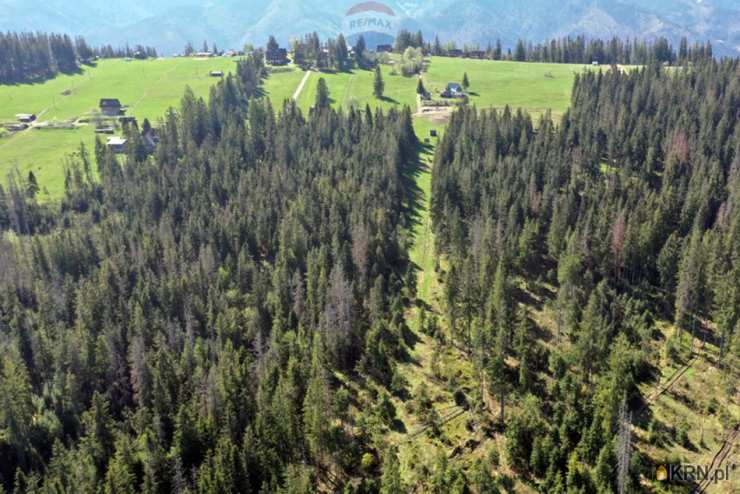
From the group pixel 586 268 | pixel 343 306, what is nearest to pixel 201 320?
pixel 343 306

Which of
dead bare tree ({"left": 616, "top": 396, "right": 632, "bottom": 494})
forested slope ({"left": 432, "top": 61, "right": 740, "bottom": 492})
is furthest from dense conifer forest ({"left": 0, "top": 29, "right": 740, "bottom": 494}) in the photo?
forested slope ({"left": 432, "top": 61, "right": 740, "bottom": 492})

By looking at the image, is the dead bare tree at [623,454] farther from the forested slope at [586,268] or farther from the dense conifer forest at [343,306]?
the dense conifer forest at [343,306]

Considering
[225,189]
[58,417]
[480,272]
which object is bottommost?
[58,417]

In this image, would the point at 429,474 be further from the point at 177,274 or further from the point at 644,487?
the point at 177,274

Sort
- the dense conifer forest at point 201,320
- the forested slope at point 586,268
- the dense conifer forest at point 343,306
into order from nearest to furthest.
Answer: the dense conifer forest at point 343,306, the dense conifer forest at point 201,320, the forested slope at point 586,268

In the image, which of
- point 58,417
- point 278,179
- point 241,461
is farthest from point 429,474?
point 278,179

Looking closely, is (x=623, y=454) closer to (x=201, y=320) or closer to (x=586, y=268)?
(x=586, y=268)

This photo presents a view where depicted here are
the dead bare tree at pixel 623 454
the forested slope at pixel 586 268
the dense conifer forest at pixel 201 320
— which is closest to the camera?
the dead bare tree at pixel 623 454

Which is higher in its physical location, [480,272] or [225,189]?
[225,189]

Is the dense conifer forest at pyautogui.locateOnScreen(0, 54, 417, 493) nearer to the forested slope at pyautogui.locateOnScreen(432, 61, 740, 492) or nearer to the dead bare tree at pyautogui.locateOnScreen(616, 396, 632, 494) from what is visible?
the forested slope at pyautogui.locateOnScreen(432, 61, 740, 492)

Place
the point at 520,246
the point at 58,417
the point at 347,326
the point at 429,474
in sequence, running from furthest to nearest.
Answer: the point at 520,246 → the point at 347,326 → the point at 58,417 → the point at 429,474

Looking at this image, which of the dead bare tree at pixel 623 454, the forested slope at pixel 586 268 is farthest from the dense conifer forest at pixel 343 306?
the forested slope at pixel 586 268
